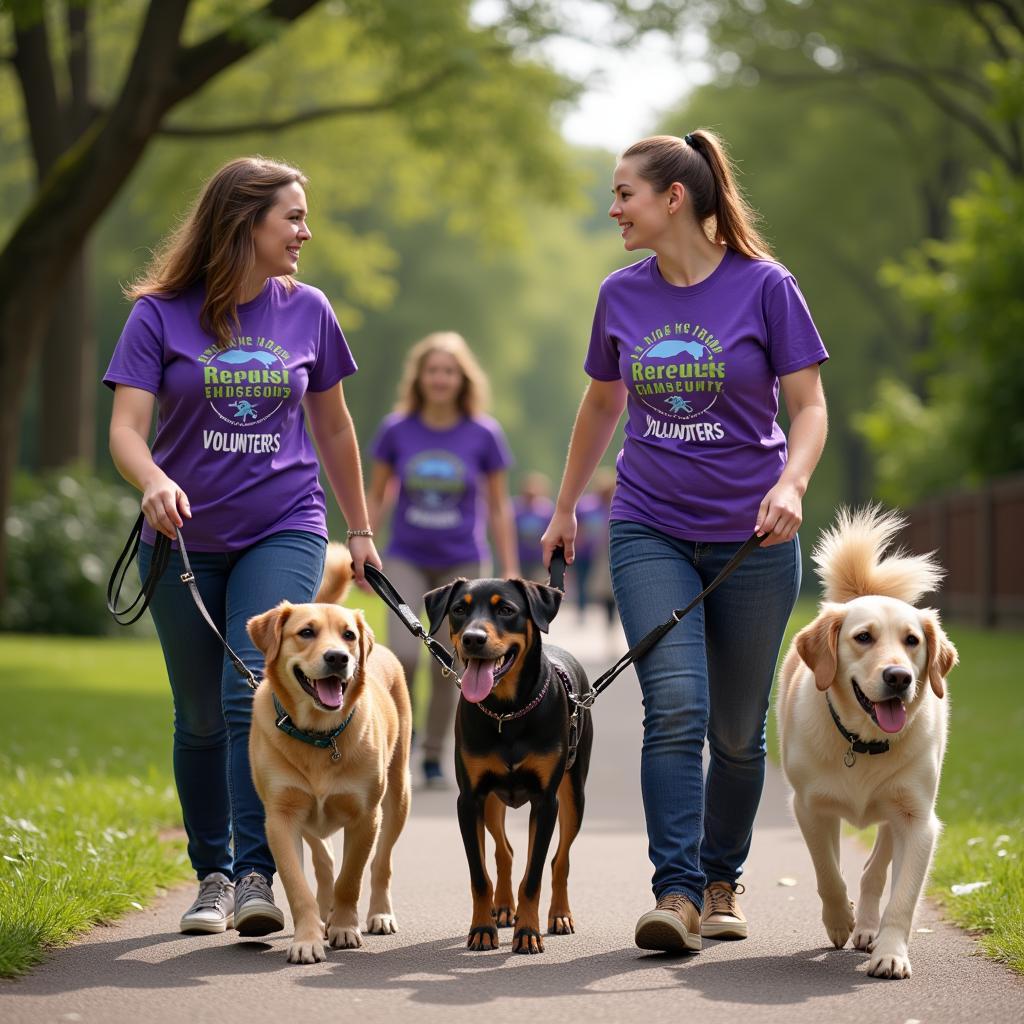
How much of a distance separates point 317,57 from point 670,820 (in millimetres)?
26251

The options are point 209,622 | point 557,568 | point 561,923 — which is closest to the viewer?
point 209,622

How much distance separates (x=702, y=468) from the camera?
564 centimetres

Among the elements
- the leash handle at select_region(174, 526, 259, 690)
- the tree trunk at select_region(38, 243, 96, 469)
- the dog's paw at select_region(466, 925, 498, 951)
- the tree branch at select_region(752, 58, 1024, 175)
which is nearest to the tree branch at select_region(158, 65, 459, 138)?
the tree trunk at select_region(38, 243, 96, 469)

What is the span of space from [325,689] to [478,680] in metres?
0.49

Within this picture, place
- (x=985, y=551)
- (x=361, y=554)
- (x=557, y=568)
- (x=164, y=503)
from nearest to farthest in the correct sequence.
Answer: (x=164, y=503) → (x=557, y=568) → (x=361, y=554) → (x=985, y=551)

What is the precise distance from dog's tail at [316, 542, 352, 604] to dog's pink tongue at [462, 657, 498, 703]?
1.07m

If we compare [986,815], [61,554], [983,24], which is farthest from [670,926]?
[983,24]

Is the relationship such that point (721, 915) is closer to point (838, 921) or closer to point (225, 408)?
point (838, 921)

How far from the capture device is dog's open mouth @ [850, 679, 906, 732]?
5.33 m

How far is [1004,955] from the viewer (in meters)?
5.40

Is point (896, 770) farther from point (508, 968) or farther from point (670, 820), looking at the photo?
point (508, 968)

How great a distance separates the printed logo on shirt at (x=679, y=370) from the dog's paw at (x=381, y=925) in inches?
76.0

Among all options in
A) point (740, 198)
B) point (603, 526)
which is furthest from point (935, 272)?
point (740, 198)

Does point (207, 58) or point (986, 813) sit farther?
point (207, 58)
